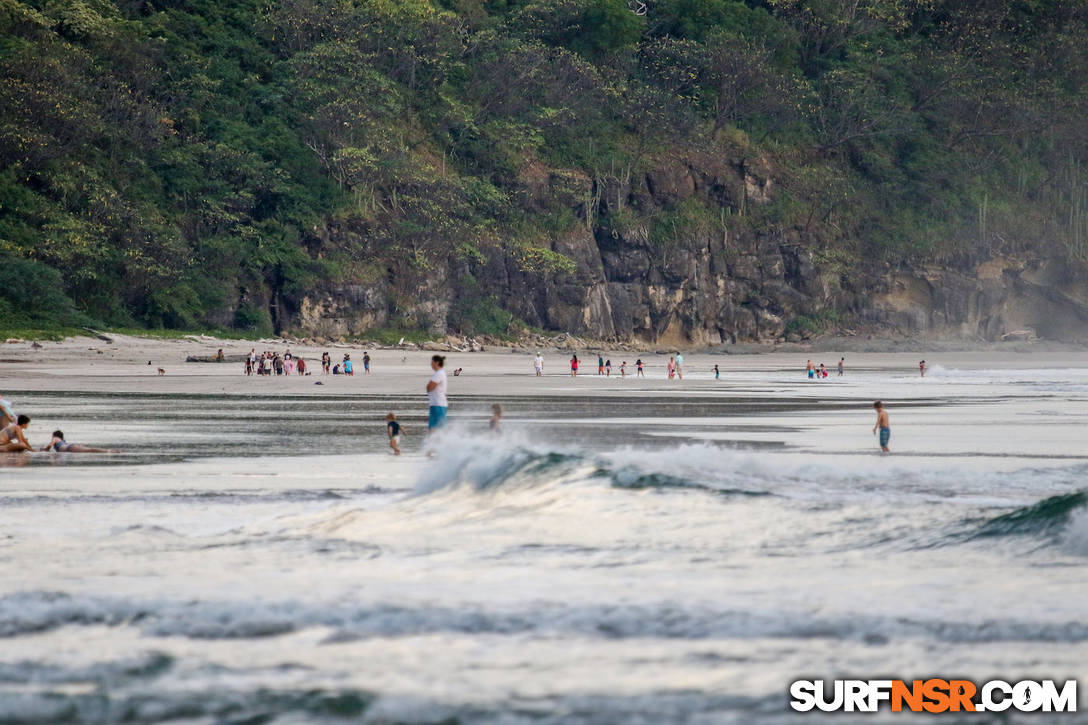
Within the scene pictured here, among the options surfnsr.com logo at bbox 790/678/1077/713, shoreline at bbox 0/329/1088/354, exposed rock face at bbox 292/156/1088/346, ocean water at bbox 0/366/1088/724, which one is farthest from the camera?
exposed rock face at bbox 292/156/1088/346

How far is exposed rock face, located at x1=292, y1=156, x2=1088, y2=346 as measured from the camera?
72.6m

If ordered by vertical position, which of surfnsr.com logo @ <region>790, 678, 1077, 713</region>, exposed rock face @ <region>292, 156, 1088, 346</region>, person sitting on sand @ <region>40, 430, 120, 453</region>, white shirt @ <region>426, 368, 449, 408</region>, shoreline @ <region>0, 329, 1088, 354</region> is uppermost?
exposed rock face @ <region>292, 156, 1088, 346</region>

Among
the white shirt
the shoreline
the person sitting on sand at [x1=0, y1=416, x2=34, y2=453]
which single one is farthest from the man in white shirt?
the shoreline

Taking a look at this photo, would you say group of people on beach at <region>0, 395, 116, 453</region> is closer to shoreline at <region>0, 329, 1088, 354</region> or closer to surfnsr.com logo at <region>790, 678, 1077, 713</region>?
surfnsr.com logo at <region>790, 678, 1077, 713</region>

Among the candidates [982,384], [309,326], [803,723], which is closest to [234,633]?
[803,723]

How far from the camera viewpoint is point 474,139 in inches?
2840

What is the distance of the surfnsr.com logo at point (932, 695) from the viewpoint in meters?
5.64

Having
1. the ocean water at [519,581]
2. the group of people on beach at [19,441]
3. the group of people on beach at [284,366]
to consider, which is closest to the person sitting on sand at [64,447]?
the group of people on beach at [19,441]

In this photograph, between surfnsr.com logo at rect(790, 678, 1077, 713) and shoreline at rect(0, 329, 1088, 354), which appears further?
shoreline at rect(0, 329, 1088, 354)

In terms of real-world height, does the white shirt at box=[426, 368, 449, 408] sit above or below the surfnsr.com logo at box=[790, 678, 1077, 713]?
above

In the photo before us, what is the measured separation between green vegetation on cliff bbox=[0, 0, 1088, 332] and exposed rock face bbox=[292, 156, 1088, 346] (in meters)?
0.36

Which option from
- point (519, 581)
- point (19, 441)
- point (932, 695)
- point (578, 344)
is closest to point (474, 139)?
point (578, 344)

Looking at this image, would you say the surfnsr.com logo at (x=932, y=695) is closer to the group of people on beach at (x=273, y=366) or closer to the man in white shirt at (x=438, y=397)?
the man in white shirt at (x=438, y=397)

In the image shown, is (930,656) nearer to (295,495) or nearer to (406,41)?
(295,495)
